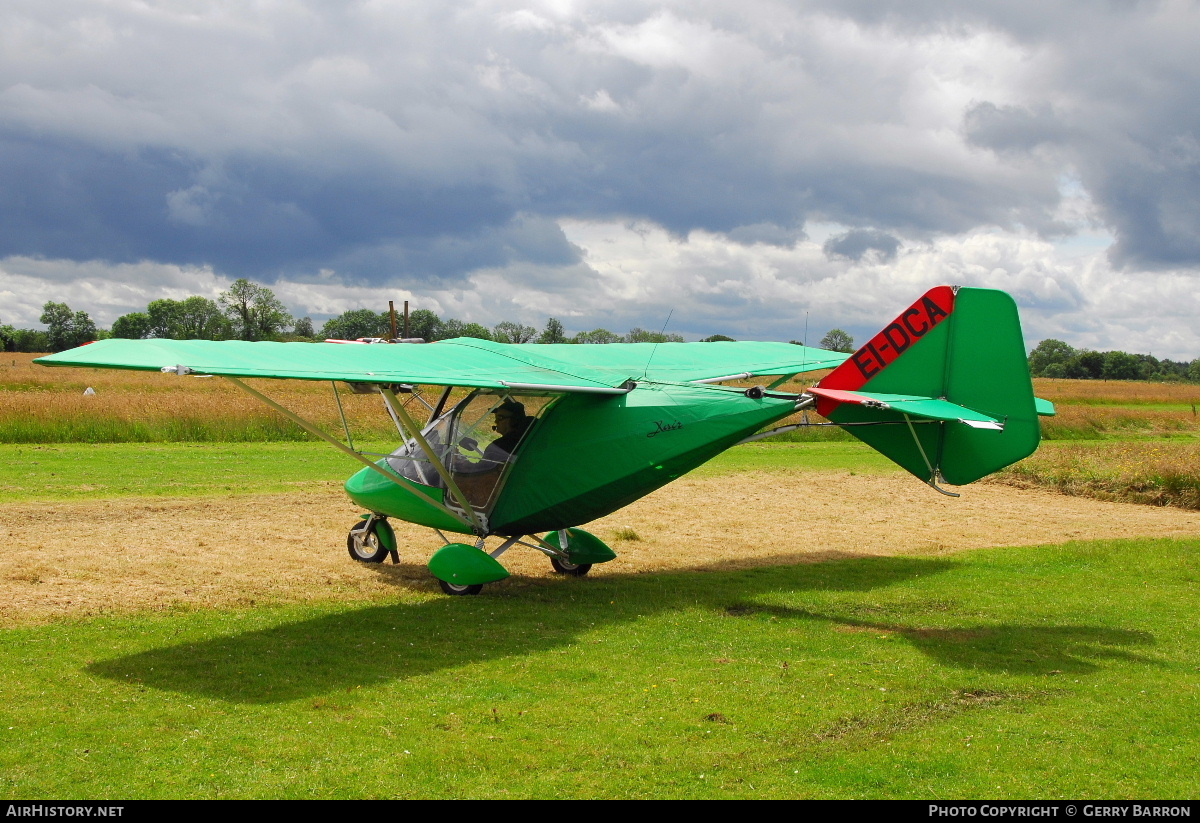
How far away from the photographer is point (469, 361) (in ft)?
34.3

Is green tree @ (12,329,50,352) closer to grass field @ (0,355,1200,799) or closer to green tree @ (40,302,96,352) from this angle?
green tree @ (40,302,96,352)

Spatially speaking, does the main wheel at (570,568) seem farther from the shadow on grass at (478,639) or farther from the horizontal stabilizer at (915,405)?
the horizontal stabilizer at (915,405)

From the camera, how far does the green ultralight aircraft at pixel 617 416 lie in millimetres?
9641

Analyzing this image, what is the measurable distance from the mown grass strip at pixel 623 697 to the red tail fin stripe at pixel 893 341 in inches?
96.7

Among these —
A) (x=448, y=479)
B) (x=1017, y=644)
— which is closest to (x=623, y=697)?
(x=1017, y=644)

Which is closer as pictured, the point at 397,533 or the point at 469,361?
the point at 469,361

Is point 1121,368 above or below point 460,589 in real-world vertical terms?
above

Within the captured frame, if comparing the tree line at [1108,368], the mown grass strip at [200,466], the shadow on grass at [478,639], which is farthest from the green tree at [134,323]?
the tree line at [1108,368]

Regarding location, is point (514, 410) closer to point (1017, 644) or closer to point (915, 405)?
point (915, 405)

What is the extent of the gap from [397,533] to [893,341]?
775 cm

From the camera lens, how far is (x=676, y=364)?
12.7 metres

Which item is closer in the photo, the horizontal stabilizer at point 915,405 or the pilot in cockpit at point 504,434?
the horizontal stabilizer at point 915,405
